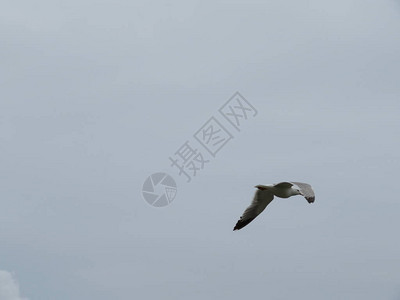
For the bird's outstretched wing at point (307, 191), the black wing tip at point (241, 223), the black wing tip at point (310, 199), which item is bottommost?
the black wing tip at point (310, 199)

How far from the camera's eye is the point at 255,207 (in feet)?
91.8

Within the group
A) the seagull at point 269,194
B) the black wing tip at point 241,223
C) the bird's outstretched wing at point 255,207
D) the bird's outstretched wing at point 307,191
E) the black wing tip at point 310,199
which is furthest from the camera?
the black wing tip at point 241,223

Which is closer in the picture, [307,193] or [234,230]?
[307,193]

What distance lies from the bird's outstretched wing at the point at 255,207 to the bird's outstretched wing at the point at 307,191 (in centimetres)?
304

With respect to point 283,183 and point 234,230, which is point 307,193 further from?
point 234,230

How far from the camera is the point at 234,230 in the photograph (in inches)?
1117

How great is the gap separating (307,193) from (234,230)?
6.04 meters

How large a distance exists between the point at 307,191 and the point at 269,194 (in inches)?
149

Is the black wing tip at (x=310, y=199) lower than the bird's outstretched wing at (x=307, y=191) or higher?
lower

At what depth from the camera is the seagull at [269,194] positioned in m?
23.5

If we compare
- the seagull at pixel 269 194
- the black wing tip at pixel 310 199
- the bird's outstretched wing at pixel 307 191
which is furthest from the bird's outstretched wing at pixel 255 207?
the black wing tip at pixel 310 199

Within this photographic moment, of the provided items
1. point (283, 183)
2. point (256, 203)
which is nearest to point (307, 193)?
point (283, 183)

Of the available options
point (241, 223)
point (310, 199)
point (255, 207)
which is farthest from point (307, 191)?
point (241, 223)

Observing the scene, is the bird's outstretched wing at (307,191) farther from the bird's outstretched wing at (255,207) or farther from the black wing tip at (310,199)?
the bird's outstretched wing at (255,207)
